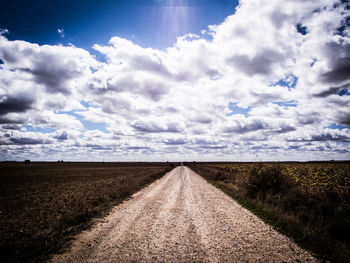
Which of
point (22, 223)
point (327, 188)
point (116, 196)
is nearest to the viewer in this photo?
point (22, 223)

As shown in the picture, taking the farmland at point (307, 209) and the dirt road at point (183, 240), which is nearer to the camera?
the dirt road at point (183, 240)

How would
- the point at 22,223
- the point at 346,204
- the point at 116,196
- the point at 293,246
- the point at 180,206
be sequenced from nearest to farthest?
the point at 293,246 → the point at 346,204 → the point at 22,223 → the point at 180,206 → the point at 116,196

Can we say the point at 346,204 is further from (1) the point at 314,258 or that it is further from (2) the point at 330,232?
(1) the point at 314,258

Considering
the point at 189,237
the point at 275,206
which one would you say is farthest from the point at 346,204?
the point at 189,237

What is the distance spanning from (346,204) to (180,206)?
8860mm

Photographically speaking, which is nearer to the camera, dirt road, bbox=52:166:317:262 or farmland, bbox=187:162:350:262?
dirt road, bbox=52:166:317:262

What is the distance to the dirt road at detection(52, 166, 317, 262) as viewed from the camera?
215 inches

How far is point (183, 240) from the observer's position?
6.70m

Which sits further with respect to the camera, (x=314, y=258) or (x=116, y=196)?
(x=116, y=196)

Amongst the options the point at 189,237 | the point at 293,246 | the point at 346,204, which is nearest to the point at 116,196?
the point at 189,237

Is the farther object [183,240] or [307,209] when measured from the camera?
[307,209]

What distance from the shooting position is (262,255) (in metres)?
5.62

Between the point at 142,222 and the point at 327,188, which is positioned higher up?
the point at 327,188

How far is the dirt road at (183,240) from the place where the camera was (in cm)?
545
